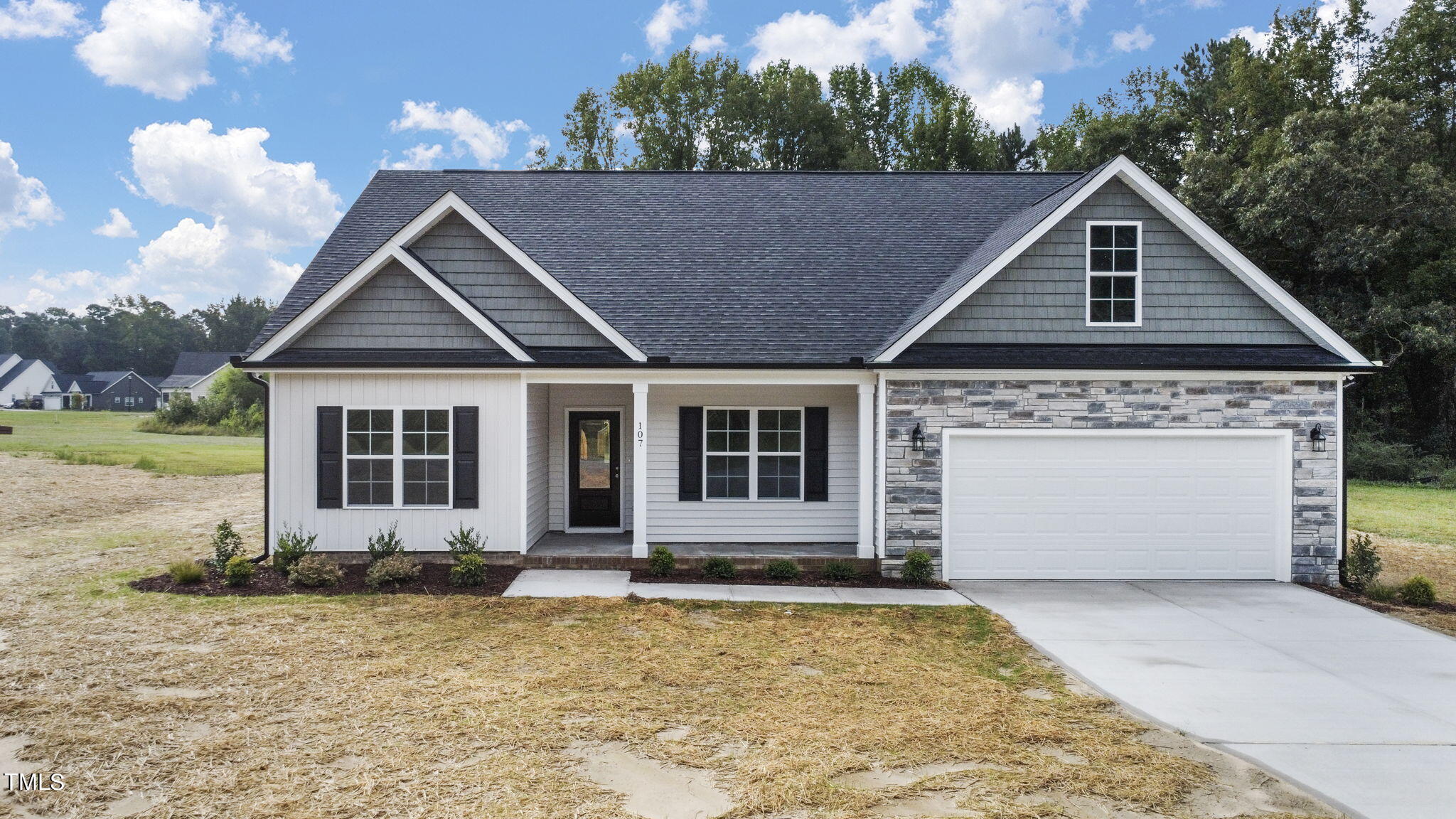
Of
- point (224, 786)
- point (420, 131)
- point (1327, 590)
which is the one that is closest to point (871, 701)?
point (224, 786)

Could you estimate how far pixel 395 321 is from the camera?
1084 centimetres

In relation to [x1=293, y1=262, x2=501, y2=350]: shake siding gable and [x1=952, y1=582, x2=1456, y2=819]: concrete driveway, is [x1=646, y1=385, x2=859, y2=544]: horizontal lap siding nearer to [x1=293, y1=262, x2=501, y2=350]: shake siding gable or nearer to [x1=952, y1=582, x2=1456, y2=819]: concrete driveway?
[x1=952, y1=582, x2=1456, y2=819]: concrete driveway

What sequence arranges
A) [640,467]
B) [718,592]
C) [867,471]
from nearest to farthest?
[718,592] → [867,471] → [640,467]

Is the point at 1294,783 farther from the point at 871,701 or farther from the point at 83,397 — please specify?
the point at 83,397

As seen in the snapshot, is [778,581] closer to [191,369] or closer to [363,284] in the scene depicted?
[363,284]

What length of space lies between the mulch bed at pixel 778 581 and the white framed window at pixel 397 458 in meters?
3.05

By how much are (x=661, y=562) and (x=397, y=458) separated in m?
3.87

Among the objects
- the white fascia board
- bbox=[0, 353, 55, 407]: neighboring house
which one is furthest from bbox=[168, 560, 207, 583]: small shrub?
bbox=[0, 353, 55, 407]: neighboring house

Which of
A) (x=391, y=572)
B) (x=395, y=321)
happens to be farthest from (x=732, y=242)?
(x=391, y=572)

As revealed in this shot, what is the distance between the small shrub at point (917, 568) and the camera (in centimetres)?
1031

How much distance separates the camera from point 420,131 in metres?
24.3

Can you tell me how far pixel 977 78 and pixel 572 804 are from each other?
3625 cm

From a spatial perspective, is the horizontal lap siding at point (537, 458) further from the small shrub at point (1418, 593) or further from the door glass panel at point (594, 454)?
the small shrub at point (1418, 593)

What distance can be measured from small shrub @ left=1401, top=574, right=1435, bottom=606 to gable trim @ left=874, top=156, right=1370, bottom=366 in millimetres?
2797
